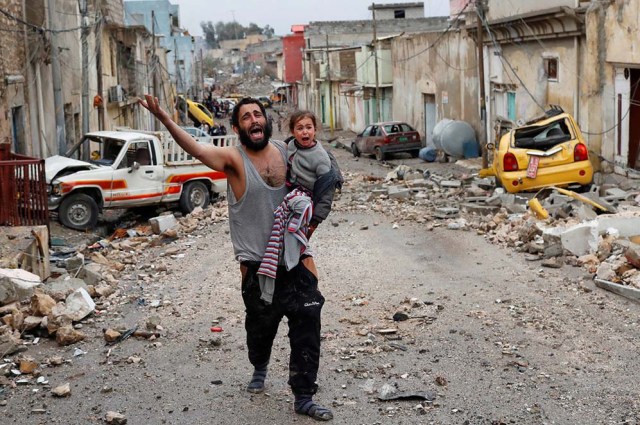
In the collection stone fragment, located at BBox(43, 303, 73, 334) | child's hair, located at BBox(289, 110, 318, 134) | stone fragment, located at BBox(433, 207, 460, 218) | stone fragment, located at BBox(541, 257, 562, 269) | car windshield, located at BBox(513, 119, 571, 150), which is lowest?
stone fragment, located at BBox(541, 257, 562, 269)

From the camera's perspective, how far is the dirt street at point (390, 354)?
546 cm

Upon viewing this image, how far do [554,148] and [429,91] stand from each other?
18052 millimetres

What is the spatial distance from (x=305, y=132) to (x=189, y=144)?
2.26 ft

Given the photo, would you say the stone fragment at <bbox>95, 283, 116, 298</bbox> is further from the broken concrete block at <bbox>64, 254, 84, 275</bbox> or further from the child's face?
the child's face

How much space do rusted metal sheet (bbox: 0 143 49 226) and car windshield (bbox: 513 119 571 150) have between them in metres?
8.27

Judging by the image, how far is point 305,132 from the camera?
5352 millimetres

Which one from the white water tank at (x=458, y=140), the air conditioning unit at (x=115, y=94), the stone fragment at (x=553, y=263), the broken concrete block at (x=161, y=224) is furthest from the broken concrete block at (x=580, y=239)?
the air conditioning unit at (x=115, y=94)

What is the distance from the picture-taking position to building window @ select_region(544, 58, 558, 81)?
20438 millimetres

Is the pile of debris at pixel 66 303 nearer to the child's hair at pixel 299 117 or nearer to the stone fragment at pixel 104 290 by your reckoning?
the stone fragment at pixel 104 290

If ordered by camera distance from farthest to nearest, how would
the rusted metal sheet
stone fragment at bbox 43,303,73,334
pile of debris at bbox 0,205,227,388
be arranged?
the rusted metal sheet, stone fragment at bbox 43,303,73,334, pile of debris at bbox 0,205,227,388

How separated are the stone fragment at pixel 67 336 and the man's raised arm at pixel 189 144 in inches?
102

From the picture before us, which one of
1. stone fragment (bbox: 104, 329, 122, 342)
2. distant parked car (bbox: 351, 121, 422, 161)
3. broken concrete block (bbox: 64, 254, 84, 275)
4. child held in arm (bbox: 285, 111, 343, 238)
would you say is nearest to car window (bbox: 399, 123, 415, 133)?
distant parked car (bbox: 351, 121, 422, 161)

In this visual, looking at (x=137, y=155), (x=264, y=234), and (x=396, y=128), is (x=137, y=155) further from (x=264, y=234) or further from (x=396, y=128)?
(x=396, y=128)

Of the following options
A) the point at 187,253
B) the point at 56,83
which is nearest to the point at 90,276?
the point at 187,253
